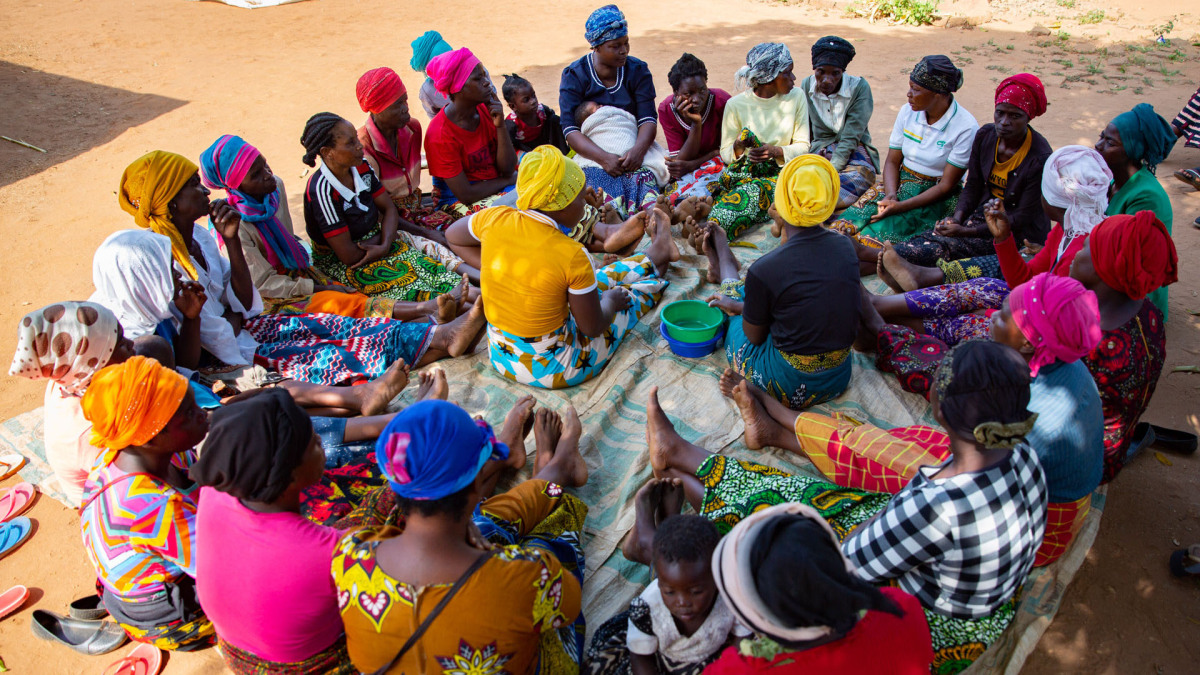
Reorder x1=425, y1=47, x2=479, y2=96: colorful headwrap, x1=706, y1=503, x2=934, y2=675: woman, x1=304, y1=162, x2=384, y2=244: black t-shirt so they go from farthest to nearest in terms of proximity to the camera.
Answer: x1=425, y1=47, x2=479, y2=96: colorful headwrap < x1=304, y1=162, x2=384, y2=244: black t-shirt < x1=706, y1=503, x2=934, y2=675: woman

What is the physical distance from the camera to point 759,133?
5996 millimetres

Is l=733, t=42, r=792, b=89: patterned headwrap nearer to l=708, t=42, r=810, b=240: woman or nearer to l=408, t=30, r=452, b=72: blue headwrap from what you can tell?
l=708, t=42, r=810, b=240: woman

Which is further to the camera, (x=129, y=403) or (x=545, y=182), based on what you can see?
(x=545, y=182)

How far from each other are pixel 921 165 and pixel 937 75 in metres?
0.68

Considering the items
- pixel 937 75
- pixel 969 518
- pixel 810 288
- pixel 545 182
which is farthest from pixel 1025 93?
pixel 969 518

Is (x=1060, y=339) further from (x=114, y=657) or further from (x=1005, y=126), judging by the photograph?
(x=114, y=657)

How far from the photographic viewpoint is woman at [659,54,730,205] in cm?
592

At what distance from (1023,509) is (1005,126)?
3423 millimetres

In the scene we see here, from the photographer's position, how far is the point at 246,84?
10289mm

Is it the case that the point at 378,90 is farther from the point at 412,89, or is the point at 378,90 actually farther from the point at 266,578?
the point at 412,89

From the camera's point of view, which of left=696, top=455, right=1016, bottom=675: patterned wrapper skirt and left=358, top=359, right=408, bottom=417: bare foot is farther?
left=358, top=359, right=408, bottom=417: bare foot

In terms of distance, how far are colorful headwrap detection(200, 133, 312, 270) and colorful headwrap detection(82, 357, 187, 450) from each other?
201cm

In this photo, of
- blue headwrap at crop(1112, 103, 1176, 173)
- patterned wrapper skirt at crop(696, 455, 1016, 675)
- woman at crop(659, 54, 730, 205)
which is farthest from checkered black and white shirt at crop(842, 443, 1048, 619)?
woman at crop(659, 54, 730, 205)

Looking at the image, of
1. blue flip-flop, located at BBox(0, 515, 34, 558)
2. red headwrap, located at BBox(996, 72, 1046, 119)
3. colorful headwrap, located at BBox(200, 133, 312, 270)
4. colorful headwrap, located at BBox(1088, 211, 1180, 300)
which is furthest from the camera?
red headwrap, located at BBox(996, 72, 1046, 119)
